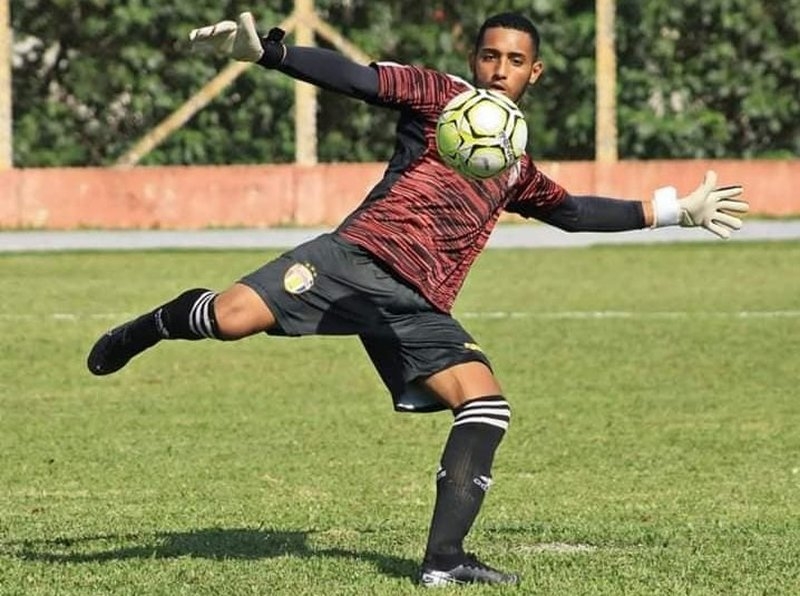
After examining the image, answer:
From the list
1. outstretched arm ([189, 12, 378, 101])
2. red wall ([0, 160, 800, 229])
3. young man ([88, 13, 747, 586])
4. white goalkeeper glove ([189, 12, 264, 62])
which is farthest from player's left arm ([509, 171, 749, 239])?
red wall ([0, 160, 800, 229])

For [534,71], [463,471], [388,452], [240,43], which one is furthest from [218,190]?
[240,43]

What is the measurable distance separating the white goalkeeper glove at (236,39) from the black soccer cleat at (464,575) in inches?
70.5

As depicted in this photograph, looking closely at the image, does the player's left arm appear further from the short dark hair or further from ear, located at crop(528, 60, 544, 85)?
the short dark hair

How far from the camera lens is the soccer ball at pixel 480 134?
6.98 m

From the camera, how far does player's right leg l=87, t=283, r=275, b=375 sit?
7.20 m

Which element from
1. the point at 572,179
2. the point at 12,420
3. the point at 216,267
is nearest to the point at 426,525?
the point at 12,420

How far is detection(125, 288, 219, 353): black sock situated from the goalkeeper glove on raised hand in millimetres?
876

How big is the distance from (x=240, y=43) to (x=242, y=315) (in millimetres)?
921

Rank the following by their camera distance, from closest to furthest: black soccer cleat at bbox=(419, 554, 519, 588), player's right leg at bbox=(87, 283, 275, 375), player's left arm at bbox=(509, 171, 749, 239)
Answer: black soccer cleat at bbox=(419, 554, 519, 588)
player's right leg at bbox=(87, 283, 275, 375)
player's left arm at bbox=(509, 171, 749, 239)

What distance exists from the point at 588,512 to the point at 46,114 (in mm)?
20936

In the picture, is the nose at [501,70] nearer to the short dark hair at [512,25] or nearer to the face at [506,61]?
the face at [506,61]

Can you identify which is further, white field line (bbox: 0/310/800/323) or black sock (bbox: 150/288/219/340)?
white field line (bbox: 0/310/800/323)

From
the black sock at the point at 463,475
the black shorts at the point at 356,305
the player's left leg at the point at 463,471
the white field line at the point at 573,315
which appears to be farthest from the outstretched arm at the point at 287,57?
the white field line at the point at 573,315

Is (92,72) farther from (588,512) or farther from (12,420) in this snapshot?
(588,512)
